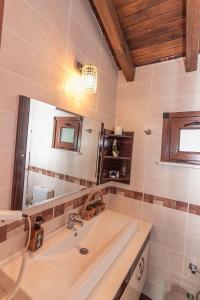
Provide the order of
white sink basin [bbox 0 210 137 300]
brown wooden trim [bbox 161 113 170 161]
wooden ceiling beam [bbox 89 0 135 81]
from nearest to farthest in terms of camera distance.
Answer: white sink basin [bbox 0 210 137 300], wooden ceiling beam [bbox 89 0 135 81], brown wooden trim [bbox 161 113 170 161]

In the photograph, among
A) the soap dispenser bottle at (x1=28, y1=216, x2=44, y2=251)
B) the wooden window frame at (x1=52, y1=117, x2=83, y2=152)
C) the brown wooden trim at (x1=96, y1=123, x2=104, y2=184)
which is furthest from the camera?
the brown wooden trim at (x1=96, y1=123, x2=104, y2=184)

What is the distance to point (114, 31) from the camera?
149cm

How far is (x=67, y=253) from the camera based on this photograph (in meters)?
1.23

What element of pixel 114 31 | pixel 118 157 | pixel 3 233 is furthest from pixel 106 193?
pixel 114 31

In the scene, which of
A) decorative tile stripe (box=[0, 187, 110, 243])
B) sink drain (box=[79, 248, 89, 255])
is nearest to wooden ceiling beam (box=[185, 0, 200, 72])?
decorative tile stripe (box=[0, 187, 110, 243])

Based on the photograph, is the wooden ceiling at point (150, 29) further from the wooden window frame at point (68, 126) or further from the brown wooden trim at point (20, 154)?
the brown wooden trim at point (20, 154)

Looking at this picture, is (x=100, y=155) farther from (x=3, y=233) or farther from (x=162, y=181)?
(x=3, y=233)

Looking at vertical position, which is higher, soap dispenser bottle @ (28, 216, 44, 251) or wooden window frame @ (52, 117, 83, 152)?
wooden window frame @ (52, 117, 83, 152)

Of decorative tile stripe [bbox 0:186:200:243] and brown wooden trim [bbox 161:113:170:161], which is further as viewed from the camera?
brown wooden trim [bbox 161:113:170:161]

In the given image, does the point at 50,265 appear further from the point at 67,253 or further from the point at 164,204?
the point at 164,204

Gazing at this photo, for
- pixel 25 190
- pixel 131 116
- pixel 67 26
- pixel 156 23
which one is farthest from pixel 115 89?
pixel 25 190

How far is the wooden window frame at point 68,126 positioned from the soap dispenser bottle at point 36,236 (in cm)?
48

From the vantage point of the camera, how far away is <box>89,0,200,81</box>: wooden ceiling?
1334 mm

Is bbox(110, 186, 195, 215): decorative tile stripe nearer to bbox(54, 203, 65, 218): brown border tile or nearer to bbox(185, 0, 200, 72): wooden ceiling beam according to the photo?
bbox(54, 203, 65, 218): brown border tile
